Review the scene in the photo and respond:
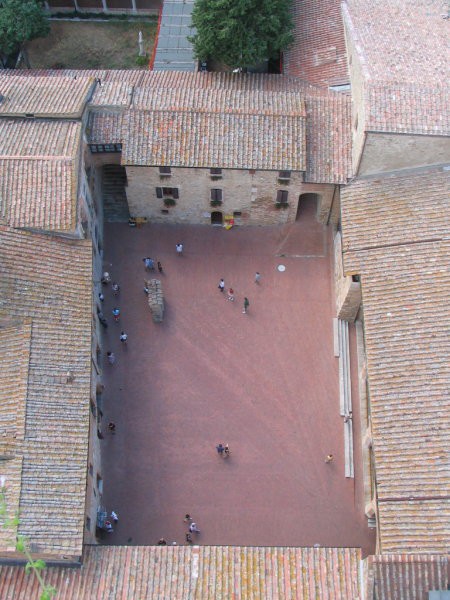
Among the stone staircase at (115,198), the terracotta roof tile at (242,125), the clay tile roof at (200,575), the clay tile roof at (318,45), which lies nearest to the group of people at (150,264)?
the stone staircase at (115,198)

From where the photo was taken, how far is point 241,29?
40969 millimetres

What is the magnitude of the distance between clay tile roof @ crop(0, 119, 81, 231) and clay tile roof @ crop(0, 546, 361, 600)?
17.2 meters

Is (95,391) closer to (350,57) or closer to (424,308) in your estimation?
(424,308)

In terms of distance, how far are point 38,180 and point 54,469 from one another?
623 inches

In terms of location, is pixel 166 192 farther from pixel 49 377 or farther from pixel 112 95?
pixel 49 377

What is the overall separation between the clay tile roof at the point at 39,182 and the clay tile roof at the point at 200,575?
17225 mm

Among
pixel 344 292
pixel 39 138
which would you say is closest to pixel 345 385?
pixel 344 292

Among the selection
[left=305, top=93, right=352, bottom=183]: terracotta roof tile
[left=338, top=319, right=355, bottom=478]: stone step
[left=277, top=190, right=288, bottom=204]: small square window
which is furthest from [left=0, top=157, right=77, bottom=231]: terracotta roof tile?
[left=338, top=319, right=355, bottom=478]: stone step

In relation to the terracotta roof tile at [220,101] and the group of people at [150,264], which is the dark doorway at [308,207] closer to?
the terracotta roof tile at [220,101]

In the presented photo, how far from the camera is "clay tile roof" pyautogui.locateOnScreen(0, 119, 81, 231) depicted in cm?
3403

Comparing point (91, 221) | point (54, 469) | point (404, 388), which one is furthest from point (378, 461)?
point (91, 221)

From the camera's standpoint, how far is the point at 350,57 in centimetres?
4053

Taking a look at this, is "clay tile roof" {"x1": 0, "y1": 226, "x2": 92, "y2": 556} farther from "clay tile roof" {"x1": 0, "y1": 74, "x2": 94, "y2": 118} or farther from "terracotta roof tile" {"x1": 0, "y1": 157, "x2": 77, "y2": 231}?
"clay tile roof" {"x1": 0, "y1": 74, "x2": 94, "y2": 118}

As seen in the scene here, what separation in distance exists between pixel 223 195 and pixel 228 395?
1313cm
